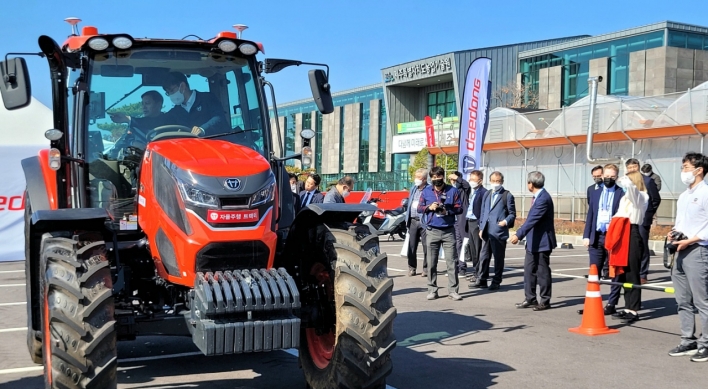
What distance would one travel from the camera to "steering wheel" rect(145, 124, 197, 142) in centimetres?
616

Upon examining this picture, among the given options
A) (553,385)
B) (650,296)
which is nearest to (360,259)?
(553,385)

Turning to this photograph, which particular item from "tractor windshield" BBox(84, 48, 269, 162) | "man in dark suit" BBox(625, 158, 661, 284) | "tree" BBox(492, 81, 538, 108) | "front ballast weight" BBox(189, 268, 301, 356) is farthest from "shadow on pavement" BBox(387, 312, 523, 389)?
"tree" BBox(492, 81, 538, 108)

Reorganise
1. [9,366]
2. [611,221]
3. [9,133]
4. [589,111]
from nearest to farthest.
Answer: [9,366], [611,221], [9,133], [589,111]

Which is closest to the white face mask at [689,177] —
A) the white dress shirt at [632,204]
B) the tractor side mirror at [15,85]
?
the white dress shirt at [632,204]

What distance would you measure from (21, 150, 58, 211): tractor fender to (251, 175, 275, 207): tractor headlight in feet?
6.95

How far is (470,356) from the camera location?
7496 mm

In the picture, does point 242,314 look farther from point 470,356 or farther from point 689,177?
point 689,177

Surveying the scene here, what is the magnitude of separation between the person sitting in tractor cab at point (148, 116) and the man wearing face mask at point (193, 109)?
0.24ft

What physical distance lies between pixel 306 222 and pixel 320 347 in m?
1.00

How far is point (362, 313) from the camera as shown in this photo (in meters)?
5.25

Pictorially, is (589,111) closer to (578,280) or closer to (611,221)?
(578,280)

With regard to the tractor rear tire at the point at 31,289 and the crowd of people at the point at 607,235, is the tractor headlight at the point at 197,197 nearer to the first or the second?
the tractor rear tire at the point at 31,289

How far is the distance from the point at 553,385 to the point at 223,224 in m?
3.12

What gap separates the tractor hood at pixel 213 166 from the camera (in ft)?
17.2
